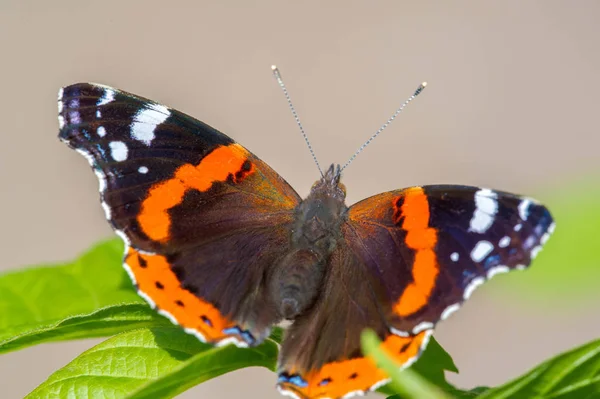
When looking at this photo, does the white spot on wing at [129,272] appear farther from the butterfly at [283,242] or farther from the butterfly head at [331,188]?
the butterfly head at [331,188]

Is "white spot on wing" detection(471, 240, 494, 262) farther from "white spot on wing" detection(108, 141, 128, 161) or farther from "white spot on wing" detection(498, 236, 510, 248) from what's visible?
"white spot on wing" detection(108, 141, 128, 161)

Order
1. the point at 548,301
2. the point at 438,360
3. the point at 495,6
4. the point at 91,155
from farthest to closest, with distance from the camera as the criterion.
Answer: the point at 495,6 → the point at 91,155 → the point at 438,360 → the point at 548,301

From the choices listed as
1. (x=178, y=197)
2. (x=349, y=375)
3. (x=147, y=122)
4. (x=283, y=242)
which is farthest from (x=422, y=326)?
(x=147, y=122)

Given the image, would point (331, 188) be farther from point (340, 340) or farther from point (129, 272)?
point (129, 272)

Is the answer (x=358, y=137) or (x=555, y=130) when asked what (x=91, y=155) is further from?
(x=555, y=130)

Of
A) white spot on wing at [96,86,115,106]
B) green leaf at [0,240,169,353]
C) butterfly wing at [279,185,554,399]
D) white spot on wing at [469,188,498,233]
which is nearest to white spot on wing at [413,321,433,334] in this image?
butterfly wing at [279,185,554,399]

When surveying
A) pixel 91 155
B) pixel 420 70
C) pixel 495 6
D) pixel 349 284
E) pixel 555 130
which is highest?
pixel 495 6

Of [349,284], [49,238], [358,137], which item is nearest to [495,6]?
[358,137]
